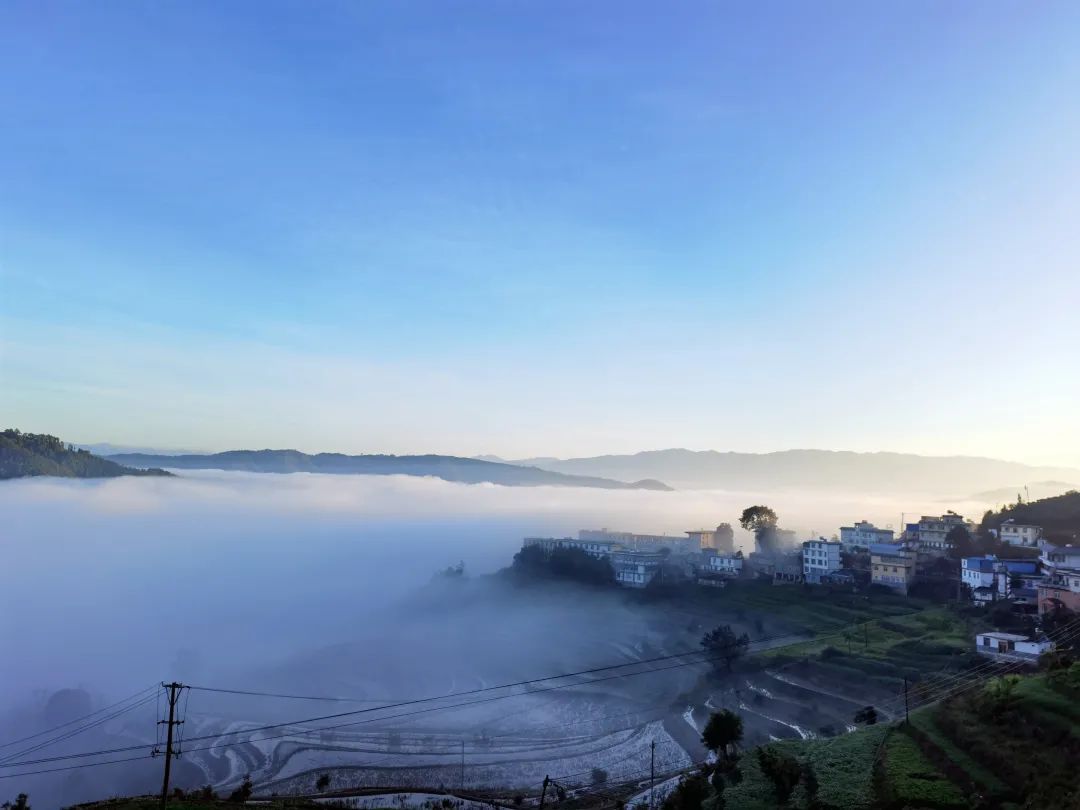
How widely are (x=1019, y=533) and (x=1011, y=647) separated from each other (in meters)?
34.2

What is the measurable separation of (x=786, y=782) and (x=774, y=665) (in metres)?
24.7

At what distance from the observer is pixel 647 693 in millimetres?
49125

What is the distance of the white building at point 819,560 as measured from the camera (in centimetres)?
6838

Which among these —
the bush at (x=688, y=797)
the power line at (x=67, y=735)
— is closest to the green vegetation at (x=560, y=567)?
the power line at (x=67, y=735)

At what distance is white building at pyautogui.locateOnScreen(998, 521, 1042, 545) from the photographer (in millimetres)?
64875

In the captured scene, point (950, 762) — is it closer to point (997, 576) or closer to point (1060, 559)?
point (997, 576)

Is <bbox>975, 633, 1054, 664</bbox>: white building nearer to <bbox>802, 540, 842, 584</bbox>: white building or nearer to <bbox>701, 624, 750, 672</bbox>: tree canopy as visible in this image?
<bbox>701, 624, 750, 672</bbox>: tree canopy

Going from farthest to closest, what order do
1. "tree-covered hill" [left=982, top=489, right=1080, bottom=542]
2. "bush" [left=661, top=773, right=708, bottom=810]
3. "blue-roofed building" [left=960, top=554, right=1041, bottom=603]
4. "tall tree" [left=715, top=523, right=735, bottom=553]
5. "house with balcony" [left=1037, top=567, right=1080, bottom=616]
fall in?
"tall tree" [left=715, top=523, right=735, bottom=553] < "tree-covered hill" [left=982, top=489, right=1080, bottom=542] < "blue-roofed building" [left=960, top=554, right=1041, bottom=603] < "house with balcony" [left=1037, top=567, right=1080, bottom=616] < "bush" [left=661, top=773, right=708, bottom=810]

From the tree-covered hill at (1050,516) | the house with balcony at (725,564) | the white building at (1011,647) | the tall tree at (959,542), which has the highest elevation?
the tree-covered hill at (1050,516)

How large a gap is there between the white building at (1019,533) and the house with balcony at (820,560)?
51.7 feet

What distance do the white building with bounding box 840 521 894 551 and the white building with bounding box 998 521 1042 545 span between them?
11.8 m

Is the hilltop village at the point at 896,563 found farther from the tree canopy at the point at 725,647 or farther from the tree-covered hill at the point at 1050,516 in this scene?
the tree canopy at the point at 725,647

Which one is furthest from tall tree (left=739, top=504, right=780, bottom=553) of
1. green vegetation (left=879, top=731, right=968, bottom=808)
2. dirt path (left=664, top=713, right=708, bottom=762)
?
green vegetation (left=879, top=731, right=968, bottom=808)

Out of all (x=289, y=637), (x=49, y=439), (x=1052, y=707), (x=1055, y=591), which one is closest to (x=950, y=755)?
(x=1052, y=707)
